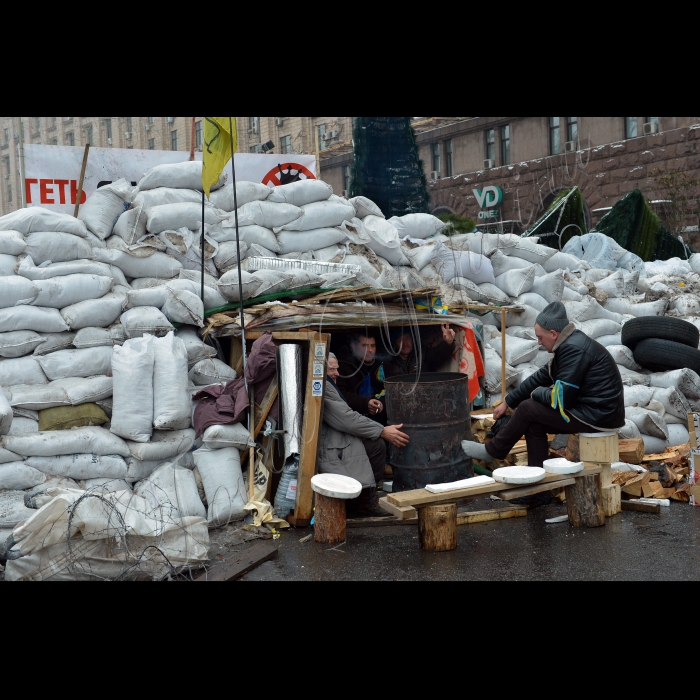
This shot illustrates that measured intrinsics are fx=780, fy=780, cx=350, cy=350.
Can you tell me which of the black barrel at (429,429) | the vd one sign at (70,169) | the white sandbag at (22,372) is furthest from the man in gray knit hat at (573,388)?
the vd one sign at (70,169)

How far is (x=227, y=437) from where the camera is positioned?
6.39m

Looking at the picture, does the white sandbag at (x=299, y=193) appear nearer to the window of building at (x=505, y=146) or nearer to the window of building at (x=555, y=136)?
the window of building at (x=555, y=136)

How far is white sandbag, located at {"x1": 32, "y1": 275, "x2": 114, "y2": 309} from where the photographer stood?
23.0ft

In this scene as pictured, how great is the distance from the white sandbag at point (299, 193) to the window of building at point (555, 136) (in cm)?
2010

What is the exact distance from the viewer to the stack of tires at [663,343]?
8.75 meters

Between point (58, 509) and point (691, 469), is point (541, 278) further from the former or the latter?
point (58, 509)

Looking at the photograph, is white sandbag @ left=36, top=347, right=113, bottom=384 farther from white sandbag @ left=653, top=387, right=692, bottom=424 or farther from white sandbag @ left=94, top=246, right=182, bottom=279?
white sandbag @ left=653, top=387, right=692, bottom=424

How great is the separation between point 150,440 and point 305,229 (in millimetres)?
3479

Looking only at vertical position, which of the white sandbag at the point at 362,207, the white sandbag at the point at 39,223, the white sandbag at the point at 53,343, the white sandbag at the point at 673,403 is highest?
the white sandbag at the point at 362,207

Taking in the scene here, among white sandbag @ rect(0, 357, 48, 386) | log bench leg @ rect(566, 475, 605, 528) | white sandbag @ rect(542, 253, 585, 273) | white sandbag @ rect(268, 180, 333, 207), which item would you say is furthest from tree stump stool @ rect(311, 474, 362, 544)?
white sandbag @ rect(542, 253, 585, 273)

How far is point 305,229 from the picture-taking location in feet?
29.4

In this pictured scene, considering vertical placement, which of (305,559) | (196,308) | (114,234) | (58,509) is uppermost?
(114,234)

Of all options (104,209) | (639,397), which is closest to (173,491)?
(104,209)

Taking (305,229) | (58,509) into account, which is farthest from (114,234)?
A: (58,509)
